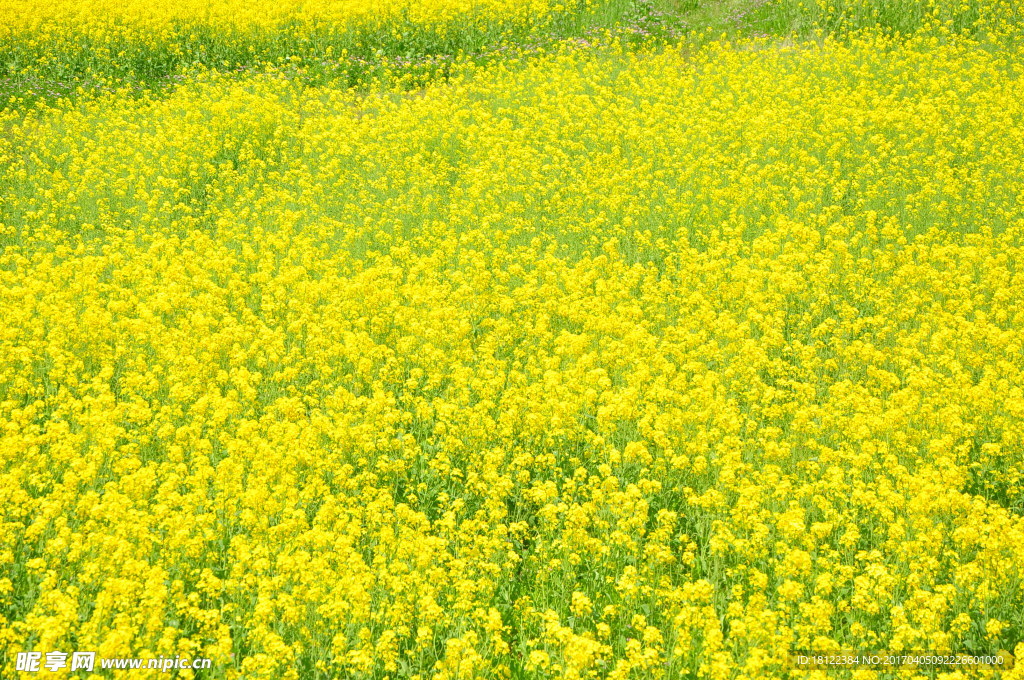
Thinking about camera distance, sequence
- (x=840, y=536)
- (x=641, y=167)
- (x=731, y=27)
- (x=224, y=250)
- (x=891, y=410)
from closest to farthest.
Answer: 1. (x=840, y=536)
2. (x=891, y=410)
3. (x=224, y=250)
4. (x=641, y=167)
5. (x=731, y=27)

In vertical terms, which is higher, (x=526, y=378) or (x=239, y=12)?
(x=239, y=12)

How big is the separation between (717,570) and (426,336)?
11.8 feet

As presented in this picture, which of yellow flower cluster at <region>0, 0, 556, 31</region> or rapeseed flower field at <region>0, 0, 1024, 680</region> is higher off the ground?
yellow flower cluster at <region>0, 0, 556, 31</region>

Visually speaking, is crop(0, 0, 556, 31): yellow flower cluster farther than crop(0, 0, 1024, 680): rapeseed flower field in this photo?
Yes

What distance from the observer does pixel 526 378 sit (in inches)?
311

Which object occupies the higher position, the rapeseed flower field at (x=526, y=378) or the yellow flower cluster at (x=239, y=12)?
the yellow flower cluster at (x=239, y=12)

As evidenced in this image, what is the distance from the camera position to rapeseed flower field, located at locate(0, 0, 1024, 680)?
532 cm

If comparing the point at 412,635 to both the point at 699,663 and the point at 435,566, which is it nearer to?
the point at 435,566

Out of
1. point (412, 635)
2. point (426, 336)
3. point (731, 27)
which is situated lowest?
point (412, 635)

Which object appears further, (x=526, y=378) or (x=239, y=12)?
(x=239, y=12)

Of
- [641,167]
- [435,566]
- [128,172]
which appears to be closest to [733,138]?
[641,167]

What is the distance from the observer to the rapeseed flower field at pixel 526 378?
5316 mm

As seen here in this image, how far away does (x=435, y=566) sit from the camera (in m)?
5.69

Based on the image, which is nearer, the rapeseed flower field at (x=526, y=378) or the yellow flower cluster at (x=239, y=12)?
the rapeseed flower field at (x=526, y=378)
